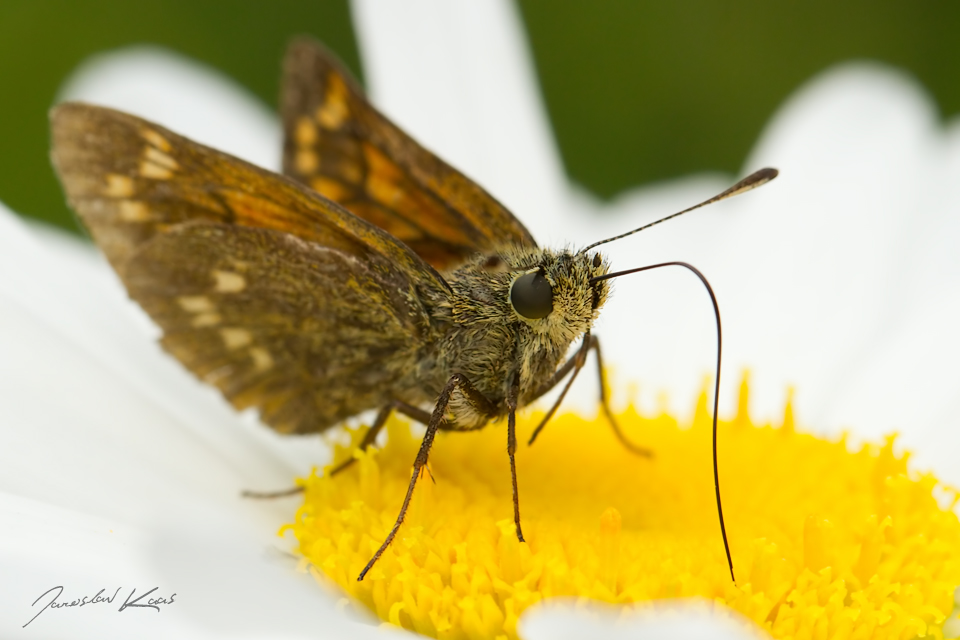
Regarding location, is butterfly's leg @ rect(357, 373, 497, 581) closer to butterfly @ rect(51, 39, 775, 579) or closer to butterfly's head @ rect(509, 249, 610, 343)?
butterfly @ rect(51, 39, 775, 579)

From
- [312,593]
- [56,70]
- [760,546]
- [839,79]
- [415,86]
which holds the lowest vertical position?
[760,546]

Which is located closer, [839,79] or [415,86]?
[415,86]

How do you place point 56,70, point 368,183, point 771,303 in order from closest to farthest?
1. point 368,183
2. point 771,303
3. point 56,70

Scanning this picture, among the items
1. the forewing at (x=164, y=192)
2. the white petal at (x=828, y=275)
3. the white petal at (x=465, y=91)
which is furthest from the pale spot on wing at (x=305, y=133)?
the white petal at (x=828, y=275)

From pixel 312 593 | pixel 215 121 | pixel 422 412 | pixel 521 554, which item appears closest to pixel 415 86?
pixel 215 121

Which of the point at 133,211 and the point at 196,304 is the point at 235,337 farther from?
the point at 133,211

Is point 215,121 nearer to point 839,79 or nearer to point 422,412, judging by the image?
point 422,412

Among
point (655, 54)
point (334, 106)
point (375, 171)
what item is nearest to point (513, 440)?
point (375, 171)

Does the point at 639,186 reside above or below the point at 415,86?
below
